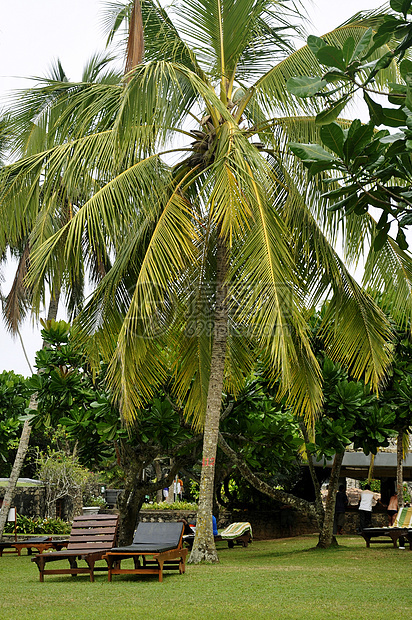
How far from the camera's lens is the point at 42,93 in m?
9.55

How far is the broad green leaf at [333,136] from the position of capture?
2.56 metres

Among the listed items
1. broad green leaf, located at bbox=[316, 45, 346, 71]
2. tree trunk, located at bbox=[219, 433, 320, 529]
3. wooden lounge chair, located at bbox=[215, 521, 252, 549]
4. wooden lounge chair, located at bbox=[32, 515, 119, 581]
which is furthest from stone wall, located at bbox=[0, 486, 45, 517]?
broad green leaf, located at bbox=[316, 45, 346, 71]

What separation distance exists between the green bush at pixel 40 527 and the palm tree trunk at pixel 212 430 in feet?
37.2

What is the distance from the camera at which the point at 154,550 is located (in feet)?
23.6

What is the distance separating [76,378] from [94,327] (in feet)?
5.13

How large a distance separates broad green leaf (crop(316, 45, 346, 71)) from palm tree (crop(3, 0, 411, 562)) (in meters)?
5.29

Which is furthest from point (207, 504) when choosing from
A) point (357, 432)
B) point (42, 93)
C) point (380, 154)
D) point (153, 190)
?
point (380, 154)

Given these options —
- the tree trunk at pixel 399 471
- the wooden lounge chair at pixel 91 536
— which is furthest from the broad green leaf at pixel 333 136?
the tree trunk at pixel 399 471

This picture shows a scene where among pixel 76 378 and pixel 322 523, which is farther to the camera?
pixel 322 523

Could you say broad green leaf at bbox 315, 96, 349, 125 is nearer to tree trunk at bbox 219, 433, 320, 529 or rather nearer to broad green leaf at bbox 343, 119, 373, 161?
broad green leaf at bbox 343, 119, 373, 161

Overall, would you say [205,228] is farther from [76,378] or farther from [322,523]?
[322,523]

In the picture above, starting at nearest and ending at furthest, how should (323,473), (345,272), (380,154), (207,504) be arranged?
(380,154) < (207,504) < (345,272) < (323,473)

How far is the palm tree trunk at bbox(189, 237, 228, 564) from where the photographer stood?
8.95 m

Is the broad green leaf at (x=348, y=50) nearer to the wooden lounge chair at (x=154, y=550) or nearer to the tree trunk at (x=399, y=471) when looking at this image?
the wooden lounge chair at (x=154, y=550)
